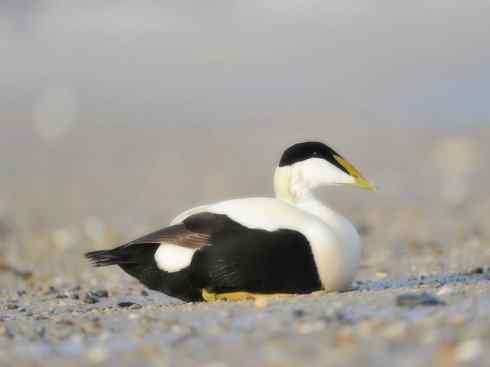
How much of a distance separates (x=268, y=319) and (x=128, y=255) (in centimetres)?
206

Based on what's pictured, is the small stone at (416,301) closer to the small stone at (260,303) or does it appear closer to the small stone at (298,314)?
the small stone at (298,314)

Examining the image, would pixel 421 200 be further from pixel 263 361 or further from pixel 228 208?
pixel 263 361

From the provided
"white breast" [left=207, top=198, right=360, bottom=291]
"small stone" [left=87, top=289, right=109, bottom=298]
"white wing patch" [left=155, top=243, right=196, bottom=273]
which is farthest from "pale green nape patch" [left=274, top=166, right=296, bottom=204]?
"small stone" [left=87, top=289, right=109, bottom=298]

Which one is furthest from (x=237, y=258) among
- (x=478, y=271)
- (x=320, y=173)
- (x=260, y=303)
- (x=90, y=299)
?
(x=478, y=271)

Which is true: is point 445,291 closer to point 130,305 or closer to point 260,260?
point 260,260

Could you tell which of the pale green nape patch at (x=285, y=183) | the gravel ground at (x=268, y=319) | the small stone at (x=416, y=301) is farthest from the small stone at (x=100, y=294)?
the small stone at (x=416, y=301)

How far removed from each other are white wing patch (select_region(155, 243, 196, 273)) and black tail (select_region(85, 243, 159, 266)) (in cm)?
10

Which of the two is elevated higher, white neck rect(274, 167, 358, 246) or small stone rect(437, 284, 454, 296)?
white neck rect(274, 167, 358, 246)

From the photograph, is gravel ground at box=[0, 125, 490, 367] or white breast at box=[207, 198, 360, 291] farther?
white breast at box=[207, 198, 360, 291]

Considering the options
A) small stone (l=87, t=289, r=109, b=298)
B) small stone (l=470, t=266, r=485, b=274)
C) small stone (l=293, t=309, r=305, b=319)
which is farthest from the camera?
small stone (l=470, t=266, r=485, b=274)

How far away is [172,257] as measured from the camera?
7.06 m

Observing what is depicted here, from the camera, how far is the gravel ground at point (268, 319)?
14.6 feet

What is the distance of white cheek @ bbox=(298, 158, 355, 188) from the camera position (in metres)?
7.17

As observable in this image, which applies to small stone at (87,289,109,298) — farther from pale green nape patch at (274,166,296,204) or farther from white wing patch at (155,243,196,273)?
pale green nape patch at (274,166,296,204)
